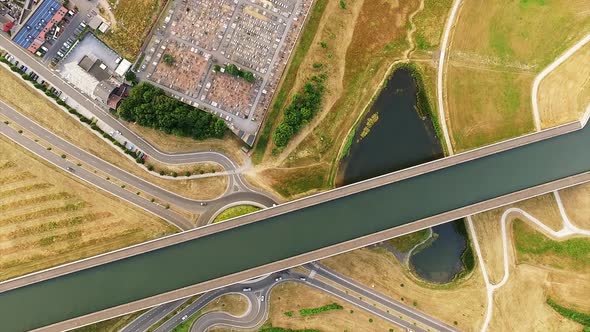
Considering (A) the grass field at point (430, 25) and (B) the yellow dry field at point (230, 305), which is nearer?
(B) the yellow dry field at point (230, 305)

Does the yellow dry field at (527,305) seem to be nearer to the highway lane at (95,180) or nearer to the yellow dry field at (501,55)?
the yellow dry field at (501,55)

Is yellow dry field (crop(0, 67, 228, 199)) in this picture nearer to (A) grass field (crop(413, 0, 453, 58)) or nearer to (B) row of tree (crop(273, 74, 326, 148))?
(B) row of tree (crop(273, 74, 326, 148))

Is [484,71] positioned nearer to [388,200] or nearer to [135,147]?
[388,200]

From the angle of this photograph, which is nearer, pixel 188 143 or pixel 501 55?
pixel 188 143

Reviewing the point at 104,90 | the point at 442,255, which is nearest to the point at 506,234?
the point at 442,255

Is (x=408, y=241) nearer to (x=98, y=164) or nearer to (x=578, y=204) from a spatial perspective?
(x=578, y=204)

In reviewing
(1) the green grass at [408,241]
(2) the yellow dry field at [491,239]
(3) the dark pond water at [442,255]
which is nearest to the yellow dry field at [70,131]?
(1) the green grass at [408,241]

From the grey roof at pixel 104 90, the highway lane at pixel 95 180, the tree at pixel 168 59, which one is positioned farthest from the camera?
the tree at pixel 168 59
